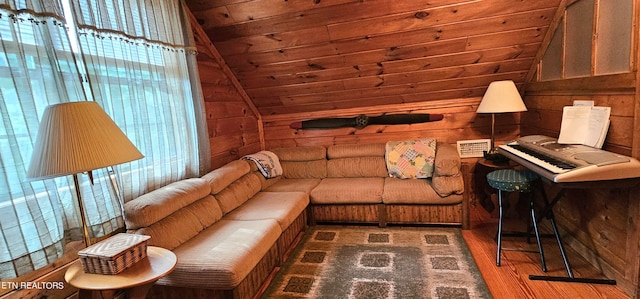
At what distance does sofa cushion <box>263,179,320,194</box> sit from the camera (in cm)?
326

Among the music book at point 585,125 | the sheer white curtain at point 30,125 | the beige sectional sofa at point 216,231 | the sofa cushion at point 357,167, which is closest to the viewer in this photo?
the sheer white curtain at point 30,125

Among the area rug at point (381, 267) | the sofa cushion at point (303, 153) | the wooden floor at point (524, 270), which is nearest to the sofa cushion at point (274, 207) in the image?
the area rug at point (381, 267)

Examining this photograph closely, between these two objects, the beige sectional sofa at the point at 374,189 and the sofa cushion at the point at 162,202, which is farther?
the beige sectional sofa at the point at 374,189

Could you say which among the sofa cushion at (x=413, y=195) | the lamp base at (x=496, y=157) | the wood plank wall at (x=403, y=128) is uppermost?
the wood plank wall at (x=403, y=128)

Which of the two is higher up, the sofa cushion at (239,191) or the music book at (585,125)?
the music book at (585,125)

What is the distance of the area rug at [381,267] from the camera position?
210 cm

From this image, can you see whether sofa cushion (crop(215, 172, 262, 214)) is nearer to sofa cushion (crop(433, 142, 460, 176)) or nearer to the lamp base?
sofa cushion (crop(433, 142, 460, 176))

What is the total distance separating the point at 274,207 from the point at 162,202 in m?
0.90

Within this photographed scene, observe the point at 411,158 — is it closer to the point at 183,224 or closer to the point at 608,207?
the point at 608,207

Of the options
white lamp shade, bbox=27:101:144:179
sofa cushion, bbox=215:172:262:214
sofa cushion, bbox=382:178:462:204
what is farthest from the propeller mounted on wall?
white lamp shade, bbox=27:101:144:179

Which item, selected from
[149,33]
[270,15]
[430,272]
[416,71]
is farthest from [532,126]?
[149,33]

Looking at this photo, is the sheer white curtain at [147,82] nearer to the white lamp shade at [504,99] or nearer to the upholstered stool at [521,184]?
the upholstered stool at [521,184]

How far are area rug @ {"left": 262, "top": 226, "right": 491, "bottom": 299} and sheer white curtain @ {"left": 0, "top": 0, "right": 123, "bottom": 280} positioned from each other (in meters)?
1.27

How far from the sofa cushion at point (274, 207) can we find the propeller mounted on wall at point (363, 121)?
1.13m
